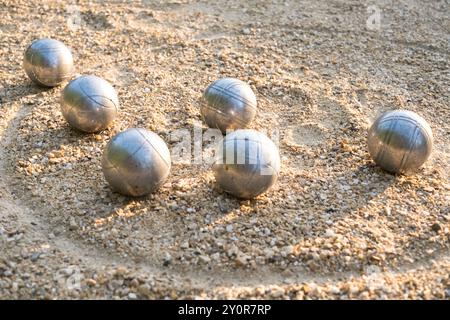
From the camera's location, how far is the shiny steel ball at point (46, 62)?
308 inches

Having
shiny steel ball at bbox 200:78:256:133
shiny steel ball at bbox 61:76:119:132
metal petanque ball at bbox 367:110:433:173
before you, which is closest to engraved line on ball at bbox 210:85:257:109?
shiny steel ball at bbox 200:78:256:133

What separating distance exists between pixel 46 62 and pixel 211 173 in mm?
3011

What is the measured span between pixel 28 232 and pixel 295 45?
556 centimetres

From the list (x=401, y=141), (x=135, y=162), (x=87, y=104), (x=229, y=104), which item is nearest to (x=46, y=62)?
(x=87, y=104)

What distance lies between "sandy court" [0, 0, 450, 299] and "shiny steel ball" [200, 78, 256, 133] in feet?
1.54

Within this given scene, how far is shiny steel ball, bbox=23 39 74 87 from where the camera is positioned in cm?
783

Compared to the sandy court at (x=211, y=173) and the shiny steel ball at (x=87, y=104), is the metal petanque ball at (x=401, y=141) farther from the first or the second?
the shiny steel ball at (x=87, y=104)

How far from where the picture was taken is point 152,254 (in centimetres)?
534

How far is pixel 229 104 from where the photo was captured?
6.86 meters

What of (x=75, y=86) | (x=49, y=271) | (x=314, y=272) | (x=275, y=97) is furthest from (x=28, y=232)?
(x=275, y=97)
